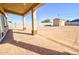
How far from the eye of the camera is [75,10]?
413cm

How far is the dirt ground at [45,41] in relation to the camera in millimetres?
4133

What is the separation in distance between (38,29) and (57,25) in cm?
51

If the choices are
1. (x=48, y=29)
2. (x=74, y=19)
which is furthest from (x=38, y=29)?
(x=74, y=19)

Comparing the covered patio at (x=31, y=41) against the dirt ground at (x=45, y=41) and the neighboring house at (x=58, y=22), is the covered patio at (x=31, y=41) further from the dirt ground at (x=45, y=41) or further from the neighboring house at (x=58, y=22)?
the neighboring house at (x=58, y=22)

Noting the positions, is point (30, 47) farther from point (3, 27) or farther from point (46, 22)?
point (3, 27)

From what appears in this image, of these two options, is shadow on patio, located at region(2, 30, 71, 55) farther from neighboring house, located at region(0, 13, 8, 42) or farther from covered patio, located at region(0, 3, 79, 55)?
neighboring house, located at region(0, 13, 8, 42)

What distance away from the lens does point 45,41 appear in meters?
4.30

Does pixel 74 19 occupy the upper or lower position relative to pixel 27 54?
upper

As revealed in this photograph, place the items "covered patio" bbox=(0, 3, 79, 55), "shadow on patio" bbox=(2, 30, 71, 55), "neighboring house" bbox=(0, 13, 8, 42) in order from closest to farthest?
"shadow on patio" bbox=(2, 30, 71, 55), "covered patio" bbox=(0, 3, 79, 55), "neighboring house" bbox=(0, 13, 8, 42)

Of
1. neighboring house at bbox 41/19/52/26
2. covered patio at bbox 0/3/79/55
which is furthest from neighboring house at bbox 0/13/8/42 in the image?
neighboring house at bbox 41/19/52/26

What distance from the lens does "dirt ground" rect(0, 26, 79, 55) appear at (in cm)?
413

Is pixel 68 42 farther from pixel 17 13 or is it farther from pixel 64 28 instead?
pixel 17 13
